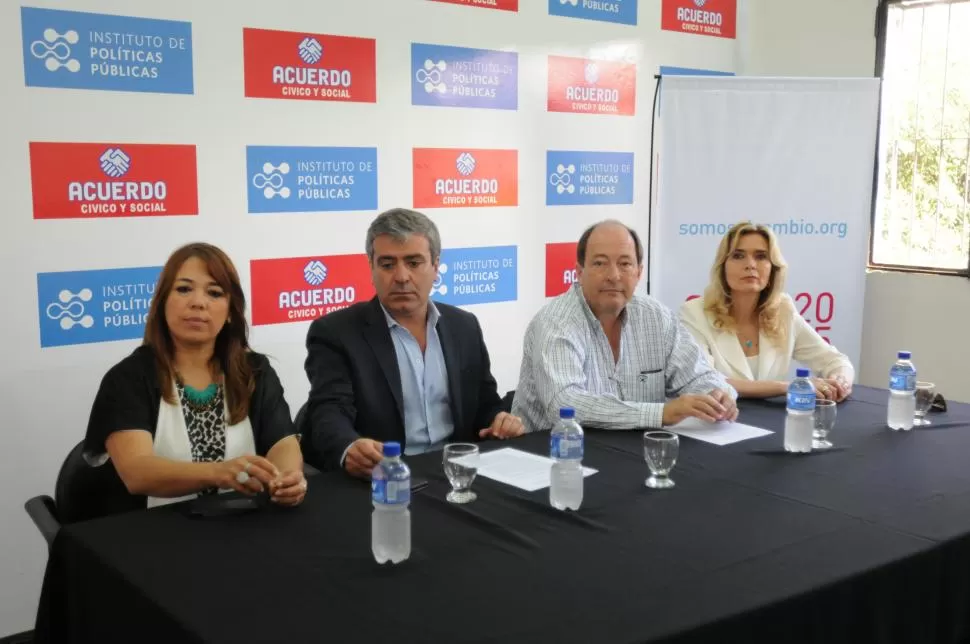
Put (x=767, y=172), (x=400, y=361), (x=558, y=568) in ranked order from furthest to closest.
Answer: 1. (x=767, y=172)
2. (x=400, y=361)
3. (x=558, y=568)

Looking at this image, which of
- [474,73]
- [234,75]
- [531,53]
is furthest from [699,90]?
[234,75]

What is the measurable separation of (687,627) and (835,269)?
356 centimetres

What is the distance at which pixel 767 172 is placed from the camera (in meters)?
4.45

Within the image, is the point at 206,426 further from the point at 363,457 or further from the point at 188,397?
the point at 363,457

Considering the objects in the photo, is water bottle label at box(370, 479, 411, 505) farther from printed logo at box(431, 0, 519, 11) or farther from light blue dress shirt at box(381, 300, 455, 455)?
printed logo at box(431, 0, 519, 11)

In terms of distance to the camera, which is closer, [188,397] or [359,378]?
[188,397]

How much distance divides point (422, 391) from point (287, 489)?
0.90 meters

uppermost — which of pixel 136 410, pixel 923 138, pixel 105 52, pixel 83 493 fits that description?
pixel 105 52

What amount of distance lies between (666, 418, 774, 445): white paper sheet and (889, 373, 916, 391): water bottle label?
0.39 meters

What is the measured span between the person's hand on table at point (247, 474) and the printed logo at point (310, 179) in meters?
1.74

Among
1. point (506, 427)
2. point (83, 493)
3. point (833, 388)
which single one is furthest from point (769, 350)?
point (83, 493)

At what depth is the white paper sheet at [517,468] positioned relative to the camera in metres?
1.99

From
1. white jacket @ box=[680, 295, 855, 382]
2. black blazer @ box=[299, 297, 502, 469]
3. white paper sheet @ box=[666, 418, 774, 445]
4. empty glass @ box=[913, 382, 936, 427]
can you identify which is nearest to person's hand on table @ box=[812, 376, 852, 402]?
white jacket @ box=[680, 295, 855, 382]

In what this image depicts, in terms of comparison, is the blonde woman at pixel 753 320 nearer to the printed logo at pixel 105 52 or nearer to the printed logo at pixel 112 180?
the printed logo at pixel 112 180
